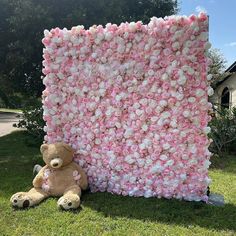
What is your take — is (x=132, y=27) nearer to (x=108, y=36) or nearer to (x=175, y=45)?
(x=108, y=36)

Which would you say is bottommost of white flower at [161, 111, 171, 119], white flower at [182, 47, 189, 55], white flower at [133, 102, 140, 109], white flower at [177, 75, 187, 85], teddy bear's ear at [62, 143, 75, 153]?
teddy bear's ear at [62, 143, 75, 153]

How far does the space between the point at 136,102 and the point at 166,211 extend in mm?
1578

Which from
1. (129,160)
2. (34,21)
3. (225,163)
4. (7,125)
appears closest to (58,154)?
(129,160)

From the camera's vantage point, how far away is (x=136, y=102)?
5258mm

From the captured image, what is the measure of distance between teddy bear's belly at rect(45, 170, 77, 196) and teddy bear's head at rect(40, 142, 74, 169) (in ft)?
0.50

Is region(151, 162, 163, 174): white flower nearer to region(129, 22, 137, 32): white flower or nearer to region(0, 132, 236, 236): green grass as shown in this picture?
region(0, 132, 236, 236): green grass

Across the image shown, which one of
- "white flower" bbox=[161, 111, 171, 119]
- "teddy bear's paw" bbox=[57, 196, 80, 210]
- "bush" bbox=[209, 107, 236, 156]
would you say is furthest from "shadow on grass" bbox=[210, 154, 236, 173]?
"teddy bear's paw" bbox=[57, 196, 80, 210]

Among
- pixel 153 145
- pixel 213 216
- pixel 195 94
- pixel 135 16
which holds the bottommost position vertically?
pixel 213 216

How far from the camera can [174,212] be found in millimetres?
4789

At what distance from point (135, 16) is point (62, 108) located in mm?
8205

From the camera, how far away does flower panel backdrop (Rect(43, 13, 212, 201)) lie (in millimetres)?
4969

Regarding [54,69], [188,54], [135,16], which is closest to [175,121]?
[188,54]

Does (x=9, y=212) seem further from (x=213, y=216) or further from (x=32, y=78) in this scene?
(x=32, y=78)

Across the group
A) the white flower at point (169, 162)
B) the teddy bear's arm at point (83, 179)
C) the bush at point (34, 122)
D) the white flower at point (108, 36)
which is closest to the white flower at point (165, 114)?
the white flower at point (169, 162)
